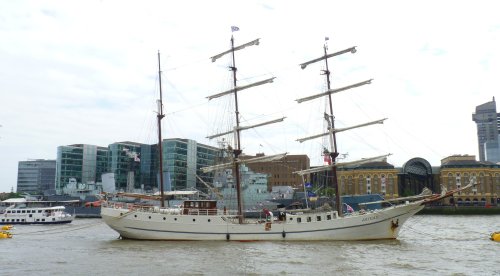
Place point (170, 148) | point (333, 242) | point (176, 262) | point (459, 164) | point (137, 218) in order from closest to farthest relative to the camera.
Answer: point (176, 262), point (333, 242), point (137, 218), point (459, 164), point (170, 148)

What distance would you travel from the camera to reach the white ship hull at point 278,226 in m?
37.4

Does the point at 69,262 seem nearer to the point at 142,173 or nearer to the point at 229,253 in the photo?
the point at 229,253

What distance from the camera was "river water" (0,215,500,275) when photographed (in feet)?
77.6

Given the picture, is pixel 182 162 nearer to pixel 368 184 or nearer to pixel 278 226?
pixel 368 184

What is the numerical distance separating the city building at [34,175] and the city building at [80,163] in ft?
122

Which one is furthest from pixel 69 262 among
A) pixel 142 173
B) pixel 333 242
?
pixel 142 173

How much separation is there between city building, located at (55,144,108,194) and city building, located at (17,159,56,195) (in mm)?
37311

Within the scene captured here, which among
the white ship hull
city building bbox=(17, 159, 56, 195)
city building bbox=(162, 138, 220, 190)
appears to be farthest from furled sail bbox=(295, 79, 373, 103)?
city building bbox=(17, 159, 56, 195)

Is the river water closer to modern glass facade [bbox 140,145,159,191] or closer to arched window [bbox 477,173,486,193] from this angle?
arched window [bbox 477,173,486,193]

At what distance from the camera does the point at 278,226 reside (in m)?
37.8

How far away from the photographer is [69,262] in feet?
87.4

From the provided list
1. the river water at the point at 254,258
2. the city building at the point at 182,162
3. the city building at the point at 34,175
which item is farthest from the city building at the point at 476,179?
the city building at the point at 34,175

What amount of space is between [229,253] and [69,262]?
33.1 ft

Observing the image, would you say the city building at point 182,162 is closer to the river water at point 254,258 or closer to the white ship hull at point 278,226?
the white ship hull at point 278,226
